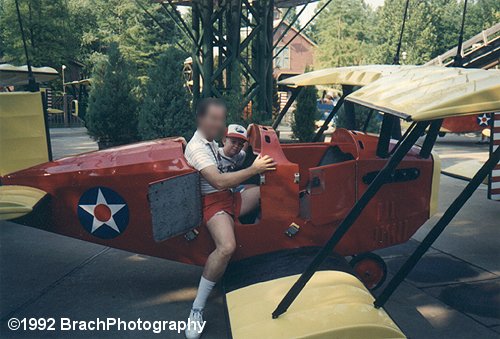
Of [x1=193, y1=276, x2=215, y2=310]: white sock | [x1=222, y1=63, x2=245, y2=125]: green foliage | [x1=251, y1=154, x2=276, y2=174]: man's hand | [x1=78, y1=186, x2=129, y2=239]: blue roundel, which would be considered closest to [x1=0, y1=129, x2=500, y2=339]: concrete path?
[x1=193, y1=276, x2=215, y2=310]: white sock

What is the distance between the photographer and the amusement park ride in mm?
2961

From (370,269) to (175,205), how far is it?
1978 millimetres

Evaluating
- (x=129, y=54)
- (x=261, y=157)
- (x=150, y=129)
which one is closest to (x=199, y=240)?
(x=261, y=157)

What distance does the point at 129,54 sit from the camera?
120 feet

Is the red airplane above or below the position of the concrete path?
above

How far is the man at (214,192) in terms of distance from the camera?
3.42 meters

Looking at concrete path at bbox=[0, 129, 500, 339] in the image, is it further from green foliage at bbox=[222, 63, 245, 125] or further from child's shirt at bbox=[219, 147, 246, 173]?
green foliage at bbox=[222, 63, 245, 125]

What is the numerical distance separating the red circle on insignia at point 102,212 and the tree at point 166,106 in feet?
20.1

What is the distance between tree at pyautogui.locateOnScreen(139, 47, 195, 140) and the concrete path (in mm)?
4281

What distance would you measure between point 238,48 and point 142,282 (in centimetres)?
646

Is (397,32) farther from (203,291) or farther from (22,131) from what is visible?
(203,291)

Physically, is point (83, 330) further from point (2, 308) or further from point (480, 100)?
point (480, 100)

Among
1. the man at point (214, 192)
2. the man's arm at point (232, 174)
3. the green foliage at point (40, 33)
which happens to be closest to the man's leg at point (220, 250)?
the man at point (214, 192)

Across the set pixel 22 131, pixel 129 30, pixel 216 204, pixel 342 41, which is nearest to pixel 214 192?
pixel 216 204
